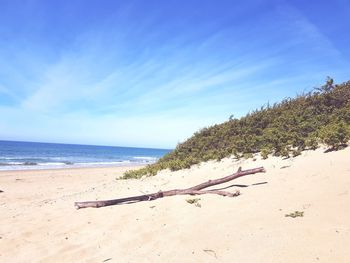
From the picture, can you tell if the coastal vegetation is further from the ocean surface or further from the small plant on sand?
the ocean surface

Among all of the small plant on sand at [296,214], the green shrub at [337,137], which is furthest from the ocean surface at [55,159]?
the small plant on sand at [296,214]

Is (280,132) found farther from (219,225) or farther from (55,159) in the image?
(55,159)

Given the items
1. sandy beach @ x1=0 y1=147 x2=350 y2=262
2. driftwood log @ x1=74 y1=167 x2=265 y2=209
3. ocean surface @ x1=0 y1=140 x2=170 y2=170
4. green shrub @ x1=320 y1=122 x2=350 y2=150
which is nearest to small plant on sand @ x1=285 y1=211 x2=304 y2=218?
sandy beach @ x1=0 y1=147 x2=350 y2=262

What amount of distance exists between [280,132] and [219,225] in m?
6.59

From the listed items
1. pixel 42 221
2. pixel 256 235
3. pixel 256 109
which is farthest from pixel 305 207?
pixel 256 109

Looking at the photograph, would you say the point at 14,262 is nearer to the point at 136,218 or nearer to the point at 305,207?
the point at 136,218

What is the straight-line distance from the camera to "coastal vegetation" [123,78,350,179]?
10094mm

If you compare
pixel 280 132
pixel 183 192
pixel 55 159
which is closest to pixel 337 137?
pixel 280 132

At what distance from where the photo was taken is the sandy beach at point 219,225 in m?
4.76

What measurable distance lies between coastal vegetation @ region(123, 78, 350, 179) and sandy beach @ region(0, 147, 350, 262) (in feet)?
2.62

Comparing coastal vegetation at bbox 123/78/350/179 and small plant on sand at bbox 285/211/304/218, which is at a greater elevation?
coastal vegetation at bbox 123/78/350/179

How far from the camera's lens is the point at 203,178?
35.8 feet

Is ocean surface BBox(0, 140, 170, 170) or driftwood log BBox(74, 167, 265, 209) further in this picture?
ocean surface BBox(0, 140, 170, 170)

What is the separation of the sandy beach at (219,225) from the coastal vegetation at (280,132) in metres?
0.80
